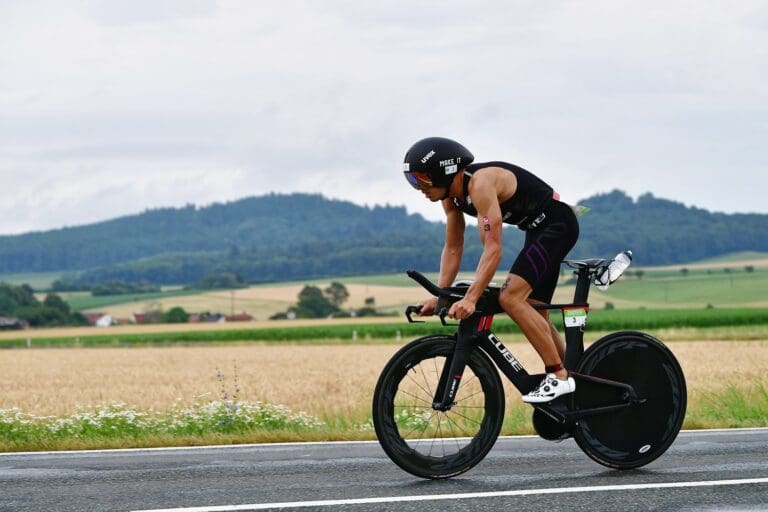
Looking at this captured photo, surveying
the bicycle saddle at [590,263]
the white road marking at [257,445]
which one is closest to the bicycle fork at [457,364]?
the bicycle saddle at [590,263]

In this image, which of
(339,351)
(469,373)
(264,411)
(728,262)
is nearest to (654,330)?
(339,351)

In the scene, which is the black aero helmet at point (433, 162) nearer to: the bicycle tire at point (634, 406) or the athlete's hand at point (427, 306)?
the athlete's hand at point (427, 306)

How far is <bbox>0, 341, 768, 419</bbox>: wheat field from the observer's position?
811 inches

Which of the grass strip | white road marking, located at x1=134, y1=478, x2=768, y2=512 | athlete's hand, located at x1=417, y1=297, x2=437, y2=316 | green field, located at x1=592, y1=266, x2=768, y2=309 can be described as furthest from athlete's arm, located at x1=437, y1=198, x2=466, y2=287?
green field, located at x1=592, y1=266, x2=768, y2=309

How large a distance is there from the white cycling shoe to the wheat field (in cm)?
555

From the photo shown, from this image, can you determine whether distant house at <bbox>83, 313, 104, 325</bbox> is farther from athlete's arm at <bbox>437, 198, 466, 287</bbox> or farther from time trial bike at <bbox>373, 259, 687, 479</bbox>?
time trial bike at <bbox>373, 259, 687, 479</bbox>

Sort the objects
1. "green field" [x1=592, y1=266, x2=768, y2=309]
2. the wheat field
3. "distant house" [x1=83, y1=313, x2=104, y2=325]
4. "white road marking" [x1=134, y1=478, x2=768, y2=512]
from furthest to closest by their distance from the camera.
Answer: "distant house" [x1=83, y1=313, x2=104, y2=325] < "green field" [x1=592, y1=266, x2=768, y2=309] < the wheat field < "white road marking" [x1=134, y1=478, x2=768, y2=512]

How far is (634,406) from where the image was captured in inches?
303

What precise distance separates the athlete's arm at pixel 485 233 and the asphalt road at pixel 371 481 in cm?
112

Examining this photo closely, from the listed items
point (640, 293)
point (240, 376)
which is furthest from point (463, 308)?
point (640, 293)

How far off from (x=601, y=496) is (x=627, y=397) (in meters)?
1.47

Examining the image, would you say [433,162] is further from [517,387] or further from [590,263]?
[517,387]

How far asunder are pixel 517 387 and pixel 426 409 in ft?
2.31

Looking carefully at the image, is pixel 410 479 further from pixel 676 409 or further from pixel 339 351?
pixel 339 351
